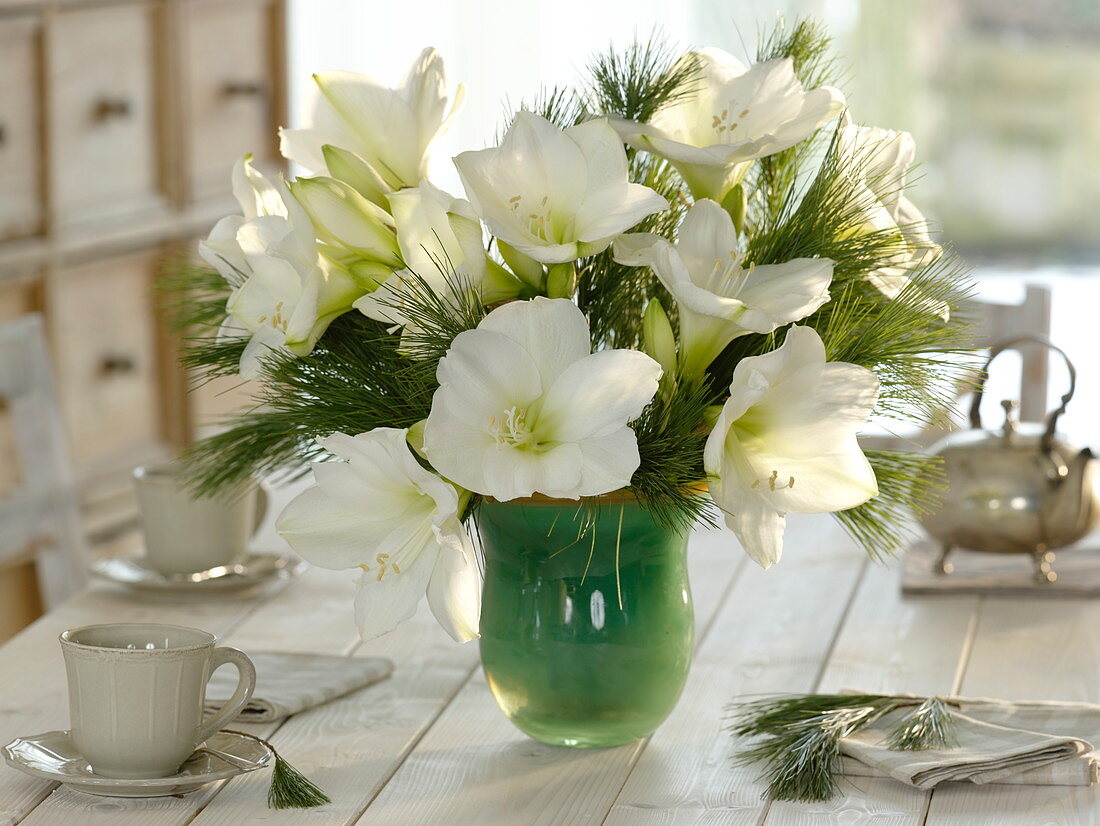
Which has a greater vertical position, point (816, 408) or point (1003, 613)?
point (816, 408)

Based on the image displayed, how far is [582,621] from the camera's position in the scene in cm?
100

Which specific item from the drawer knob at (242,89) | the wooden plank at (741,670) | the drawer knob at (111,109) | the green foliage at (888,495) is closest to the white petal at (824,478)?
the green foliage at (888,495)

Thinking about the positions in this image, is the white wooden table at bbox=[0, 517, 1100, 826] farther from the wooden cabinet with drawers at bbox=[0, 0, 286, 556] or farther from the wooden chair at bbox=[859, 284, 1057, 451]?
the wooden cabinet with drawers at bbox=[0, 0, 286, 556]

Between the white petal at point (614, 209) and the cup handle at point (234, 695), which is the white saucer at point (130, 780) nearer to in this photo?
the cup handle at point (234, 695)

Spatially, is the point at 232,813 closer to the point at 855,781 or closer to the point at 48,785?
the point at 48,785

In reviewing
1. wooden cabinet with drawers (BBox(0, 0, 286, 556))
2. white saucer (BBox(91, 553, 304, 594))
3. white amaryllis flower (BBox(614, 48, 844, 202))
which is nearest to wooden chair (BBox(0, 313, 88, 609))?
white saucer (BBox(91, 553, 304, 594))

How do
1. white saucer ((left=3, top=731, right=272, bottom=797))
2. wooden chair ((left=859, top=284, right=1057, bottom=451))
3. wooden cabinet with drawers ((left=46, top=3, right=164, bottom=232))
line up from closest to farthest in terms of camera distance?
white saucer ((left=3, top=731, right=272, bottom=797)) → wooden chair ((left=859, top=284, right=1057, bottom=451)) → wooden cabinet with drawers ((left=46, top=3, right=164, bottom=232))

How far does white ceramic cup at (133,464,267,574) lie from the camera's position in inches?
53.1

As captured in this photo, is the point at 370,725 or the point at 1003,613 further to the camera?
the point at 1003,613

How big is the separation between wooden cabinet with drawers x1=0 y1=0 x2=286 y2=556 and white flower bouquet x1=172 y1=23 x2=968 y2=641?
1.32 meters

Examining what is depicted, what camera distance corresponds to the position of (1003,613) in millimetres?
1359

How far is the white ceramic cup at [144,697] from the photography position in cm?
91

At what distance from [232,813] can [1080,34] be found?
6324 millimetres

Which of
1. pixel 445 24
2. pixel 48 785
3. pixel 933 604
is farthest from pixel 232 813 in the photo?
pixel 445 24
